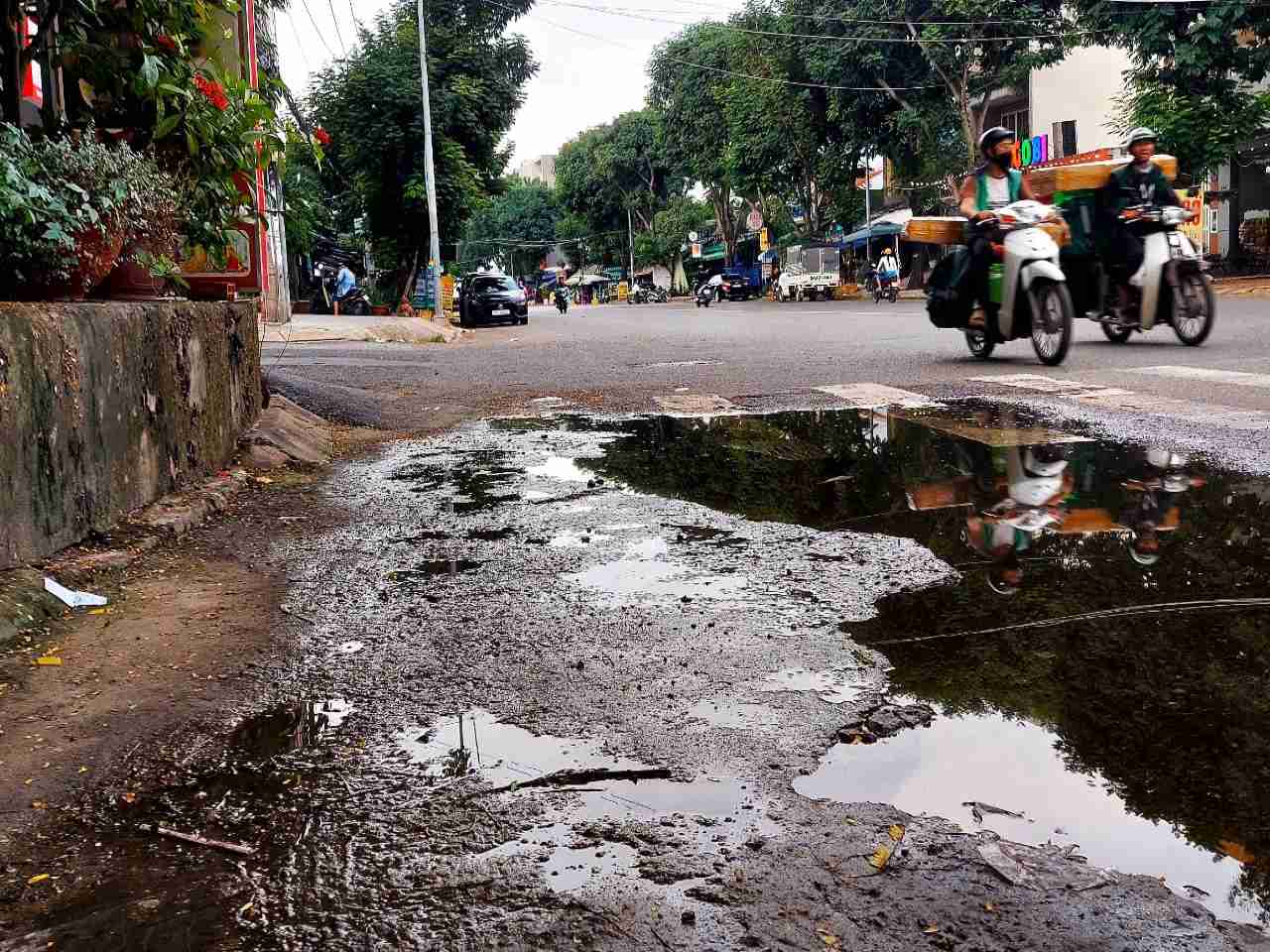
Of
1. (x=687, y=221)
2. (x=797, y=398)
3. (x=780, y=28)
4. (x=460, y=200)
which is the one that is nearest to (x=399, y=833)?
(x=797, y=398)

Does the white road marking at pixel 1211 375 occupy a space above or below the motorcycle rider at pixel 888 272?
below

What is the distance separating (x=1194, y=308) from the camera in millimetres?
10070

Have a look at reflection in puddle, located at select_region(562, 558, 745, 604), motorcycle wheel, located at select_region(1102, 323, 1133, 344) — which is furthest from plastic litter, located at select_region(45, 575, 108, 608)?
motorcycle wheel, located at select_region(1102, 323, 1133, 344)

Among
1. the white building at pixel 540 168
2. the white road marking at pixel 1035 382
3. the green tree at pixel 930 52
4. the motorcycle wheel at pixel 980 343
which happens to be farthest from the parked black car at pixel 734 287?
the white building at pixel 540 168

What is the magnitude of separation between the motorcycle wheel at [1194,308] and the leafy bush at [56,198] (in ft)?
27.2

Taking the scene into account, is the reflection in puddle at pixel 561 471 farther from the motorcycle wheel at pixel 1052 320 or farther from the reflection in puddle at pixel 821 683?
the motorcycle wheel at pixel 1052 320

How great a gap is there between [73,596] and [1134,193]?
8.89 metres

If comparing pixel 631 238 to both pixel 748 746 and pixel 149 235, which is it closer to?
pixel 149 235

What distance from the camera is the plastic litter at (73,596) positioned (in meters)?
3.67

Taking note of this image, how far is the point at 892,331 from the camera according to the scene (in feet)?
51.1

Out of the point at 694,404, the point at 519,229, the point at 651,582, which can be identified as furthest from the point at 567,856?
the point at 519,229

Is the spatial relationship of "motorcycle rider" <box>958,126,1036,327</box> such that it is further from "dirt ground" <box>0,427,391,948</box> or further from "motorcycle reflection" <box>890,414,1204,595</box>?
"dirt ground" <box>0,427,391,948</box>

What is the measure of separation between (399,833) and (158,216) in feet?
13.3

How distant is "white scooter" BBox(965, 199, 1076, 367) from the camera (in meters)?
9.01
